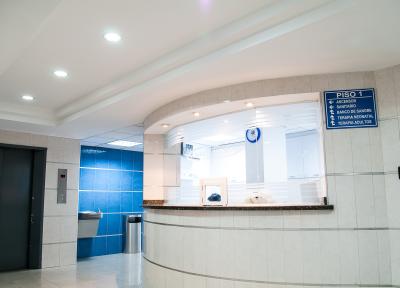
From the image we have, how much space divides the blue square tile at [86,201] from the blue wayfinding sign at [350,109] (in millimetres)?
6969

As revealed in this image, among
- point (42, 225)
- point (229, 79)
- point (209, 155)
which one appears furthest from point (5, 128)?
point (229, 79)

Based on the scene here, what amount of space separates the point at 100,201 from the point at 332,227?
6990 mm

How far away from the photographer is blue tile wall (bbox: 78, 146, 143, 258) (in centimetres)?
938

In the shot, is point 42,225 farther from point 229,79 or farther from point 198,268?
point 229,79

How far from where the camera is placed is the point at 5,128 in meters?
7.23

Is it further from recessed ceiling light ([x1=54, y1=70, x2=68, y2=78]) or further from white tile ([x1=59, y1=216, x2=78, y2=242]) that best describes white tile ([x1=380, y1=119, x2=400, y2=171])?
white tile ([x1=59, y1=216, x2=78, y2=242])

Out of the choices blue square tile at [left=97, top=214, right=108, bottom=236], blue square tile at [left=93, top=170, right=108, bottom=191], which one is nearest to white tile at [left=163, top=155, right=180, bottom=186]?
blue square tile at [left=93, top=170, right=108, bottom=191]

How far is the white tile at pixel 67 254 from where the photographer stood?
25.8 ft

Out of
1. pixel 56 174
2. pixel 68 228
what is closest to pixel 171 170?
pixel 56 174

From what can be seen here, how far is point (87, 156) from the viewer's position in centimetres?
955

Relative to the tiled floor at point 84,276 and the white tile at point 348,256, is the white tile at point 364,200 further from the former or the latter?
the tiled floor at point 84,276

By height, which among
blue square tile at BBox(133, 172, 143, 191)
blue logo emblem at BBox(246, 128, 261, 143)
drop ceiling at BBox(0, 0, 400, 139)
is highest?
drop ceiling at BBox(0, 0, 400, 139)

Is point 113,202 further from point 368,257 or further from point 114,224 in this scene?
point 368,257

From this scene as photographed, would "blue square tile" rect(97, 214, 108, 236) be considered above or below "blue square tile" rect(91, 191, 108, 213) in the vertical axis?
below
